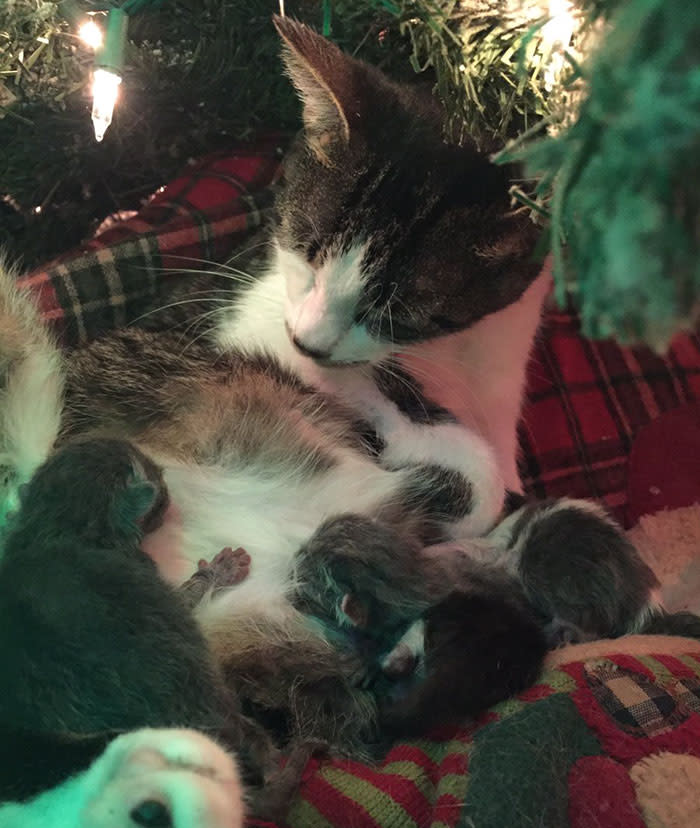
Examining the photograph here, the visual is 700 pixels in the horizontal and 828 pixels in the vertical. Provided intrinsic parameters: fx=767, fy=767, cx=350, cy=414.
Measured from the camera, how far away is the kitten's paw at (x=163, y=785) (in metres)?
0.50

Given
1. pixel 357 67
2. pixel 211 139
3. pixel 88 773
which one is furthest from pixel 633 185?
pixel 211 139

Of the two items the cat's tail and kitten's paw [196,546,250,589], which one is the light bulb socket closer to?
the cat's tail

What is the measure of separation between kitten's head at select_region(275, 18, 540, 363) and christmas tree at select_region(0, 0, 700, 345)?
6 cm

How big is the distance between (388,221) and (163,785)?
0.64 metres

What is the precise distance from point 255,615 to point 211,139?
2.63ft

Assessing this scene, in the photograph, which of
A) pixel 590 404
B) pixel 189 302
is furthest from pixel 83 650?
pixel 590 404

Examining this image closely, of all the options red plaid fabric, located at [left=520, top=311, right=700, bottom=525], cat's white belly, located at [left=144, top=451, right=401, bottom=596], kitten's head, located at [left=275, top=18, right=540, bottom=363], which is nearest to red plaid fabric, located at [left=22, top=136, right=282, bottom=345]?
kitten's head, located at [left=275, top=18, right=540, bottom=363]

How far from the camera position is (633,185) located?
0.25 m

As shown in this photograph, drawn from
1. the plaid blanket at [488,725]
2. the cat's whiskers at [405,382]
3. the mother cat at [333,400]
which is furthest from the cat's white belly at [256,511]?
the plaid blanket at [488,725]

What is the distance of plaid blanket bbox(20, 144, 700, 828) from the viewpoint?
0.58 m

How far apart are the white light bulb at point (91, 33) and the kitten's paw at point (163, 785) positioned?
29.7 inches

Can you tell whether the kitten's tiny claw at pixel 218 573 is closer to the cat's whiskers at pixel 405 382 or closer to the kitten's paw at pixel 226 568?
the kitten's paw at pixel 226 568

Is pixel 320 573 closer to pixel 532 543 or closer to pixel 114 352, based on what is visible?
pixel 532 543

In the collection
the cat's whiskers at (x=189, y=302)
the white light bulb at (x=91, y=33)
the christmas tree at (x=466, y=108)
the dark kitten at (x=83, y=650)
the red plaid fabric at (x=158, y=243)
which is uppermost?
the white light bulb at (x=91, y=33)
